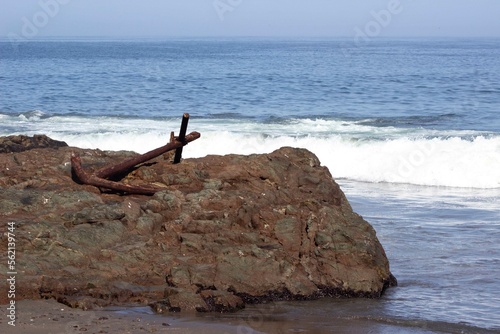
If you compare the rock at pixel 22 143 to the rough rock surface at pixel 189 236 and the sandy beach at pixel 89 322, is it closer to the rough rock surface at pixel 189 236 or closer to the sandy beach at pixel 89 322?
the rough rock surface at pixel 189 236

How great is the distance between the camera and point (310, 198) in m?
8.52

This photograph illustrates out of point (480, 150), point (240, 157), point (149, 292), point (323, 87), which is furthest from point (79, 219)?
point (323, 87)

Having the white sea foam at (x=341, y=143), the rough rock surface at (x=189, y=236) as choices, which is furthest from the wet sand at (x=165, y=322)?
the white sea foam at (x=341, y=143)

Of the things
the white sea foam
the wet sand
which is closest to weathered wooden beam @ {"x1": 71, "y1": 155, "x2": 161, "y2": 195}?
the wet sand

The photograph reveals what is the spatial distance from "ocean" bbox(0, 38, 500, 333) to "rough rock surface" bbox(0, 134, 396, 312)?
317 mm

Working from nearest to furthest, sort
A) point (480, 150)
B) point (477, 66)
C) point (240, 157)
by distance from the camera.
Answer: point (240, 157) < point (480, 150) < point (477, 66)

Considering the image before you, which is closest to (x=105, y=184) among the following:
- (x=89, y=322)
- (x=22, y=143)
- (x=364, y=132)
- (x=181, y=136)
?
(x=181, y=136)

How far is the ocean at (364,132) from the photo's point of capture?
8.07 m

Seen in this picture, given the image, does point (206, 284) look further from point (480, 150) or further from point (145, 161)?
point (480, 150)

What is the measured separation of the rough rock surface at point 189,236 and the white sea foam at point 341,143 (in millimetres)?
9467

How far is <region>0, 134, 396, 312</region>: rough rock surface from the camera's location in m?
7.15

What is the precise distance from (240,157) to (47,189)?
2.13m

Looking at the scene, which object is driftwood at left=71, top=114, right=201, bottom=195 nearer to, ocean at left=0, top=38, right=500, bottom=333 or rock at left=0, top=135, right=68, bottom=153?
ocean at left=0, top=38, right=500, bottom=333

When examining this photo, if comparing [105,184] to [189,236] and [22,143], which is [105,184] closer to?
[189,236]
